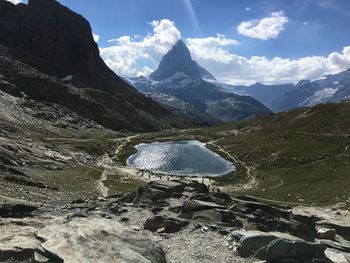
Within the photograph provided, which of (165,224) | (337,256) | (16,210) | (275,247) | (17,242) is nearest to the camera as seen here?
(17,242)

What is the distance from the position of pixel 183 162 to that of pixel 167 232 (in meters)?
135

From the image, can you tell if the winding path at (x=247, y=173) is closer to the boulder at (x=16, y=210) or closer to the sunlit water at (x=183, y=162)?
the sunlit water at (x=183, y=162)

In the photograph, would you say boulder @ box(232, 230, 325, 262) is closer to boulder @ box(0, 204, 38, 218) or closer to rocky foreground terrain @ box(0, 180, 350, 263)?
rocky foreground terrain @ box(0, 180, 350, 263)

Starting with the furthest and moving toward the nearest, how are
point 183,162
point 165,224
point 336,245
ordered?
point 183,162
point 336,245
point 165,224

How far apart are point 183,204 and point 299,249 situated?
1292cm

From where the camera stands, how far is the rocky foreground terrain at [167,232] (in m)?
25.5

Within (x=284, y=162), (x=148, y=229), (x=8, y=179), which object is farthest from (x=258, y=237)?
(x=284, y=162)

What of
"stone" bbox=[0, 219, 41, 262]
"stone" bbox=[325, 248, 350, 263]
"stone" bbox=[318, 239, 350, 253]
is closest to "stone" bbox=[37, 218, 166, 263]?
"stone" bbox=[0, 219, 41, 262]

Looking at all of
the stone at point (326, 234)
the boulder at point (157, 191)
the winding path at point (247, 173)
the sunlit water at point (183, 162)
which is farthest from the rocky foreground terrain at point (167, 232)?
the sunlit water at point (183, 162)

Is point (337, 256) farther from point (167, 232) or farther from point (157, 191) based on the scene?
point (157, 191)

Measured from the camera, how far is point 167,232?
34.7 metres

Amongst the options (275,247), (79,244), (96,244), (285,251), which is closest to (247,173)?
(285,251)

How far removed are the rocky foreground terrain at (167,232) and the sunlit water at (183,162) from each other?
9184cm

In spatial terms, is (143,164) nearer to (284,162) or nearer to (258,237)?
(284,162)
